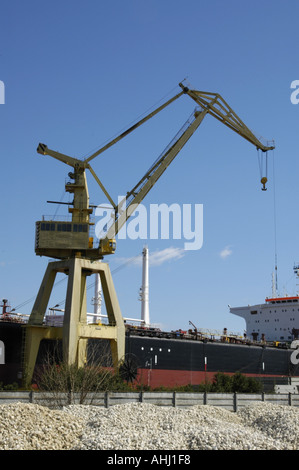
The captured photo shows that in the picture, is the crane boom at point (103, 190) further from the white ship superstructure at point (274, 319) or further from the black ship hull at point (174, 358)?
the white ship superstructure at point (274, 319)

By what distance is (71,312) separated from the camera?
1539 inches

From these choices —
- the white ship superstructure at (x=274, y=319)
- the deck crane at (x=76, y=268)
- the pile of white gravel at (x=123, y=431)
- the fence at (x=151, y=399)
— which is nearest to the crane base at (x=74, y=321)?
the deck crane at (x=76, y=268)

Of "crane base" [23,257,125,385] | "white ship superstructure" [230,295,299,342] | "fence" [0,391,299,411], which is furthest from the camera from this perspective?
"white ship superstructure" [230,295,299,342]

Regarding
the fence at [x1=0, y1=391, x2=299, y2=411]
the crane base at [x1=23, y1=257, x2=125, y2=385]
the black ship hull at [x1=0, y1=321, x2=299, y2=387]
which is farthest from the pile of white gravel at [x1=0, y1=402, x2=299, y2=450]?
the black ship hull at [x1=0, y1=321, x2=299, y2=387]

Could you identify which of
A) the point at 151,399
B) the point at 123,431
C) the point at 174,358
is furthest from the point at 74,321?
the point at 123,431

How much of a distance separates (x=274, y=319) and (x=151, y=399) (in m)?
56.0

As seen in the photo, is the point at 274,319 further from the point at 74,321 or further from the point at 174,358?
the point at 74,321

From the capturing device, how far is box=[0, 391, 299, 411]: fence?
911 inches

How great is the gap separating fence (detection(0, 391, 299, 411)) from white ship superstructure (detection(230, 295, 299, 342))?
47.5 metres

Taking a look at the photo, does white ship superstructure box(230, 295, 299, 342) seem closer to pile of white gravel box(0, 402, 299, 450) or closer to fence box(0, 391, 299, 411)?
fence box(0, 391, 299, 411)

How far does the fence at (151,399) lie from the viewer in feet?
75.9

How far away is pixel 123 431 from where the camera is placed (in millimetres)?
18688
